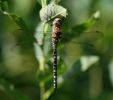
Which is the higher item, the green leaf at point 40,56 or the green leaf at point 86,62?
the green leaf at point 40,56

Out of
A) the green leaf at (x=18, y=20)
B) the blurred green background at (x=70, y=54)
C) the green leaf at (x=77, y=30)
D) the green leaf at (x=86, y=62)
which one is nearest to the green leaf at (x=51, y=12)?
the green leaf at (x=18, y=20)

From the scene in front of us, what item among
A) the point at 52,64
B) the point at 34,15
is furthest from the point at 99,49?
the point at 52,64

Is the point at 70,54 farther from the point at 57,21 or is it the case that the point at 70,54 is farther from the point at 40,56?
the point at 57,21

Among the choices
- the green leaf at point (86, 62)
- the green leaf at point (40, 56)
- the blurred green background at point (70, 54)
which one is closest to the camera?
the green leaf at point (40, 56)

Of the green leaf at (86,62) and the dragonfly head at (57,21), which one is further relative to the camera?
the green leaf at (86,62)

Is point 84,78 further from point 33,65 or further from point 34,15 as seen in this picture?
point 34,15

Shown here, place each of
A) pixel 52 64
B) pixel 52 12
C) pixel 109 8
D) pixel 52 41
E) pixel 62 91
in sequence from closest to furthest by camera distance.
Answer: pixel 52 12 < pixel 52 41 < pixel 52 64 < pixel 62 91 < pixel 109 8

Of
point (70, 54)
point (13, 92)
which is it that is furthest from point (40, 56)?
point (70, 54)

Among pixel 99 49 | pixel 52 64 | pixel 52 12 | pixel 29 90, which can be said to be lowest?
pixel 29 90

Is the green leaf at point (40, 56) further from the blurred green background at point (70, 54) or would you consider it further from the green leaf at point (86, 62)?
the blurred green background at point (70, 54)
